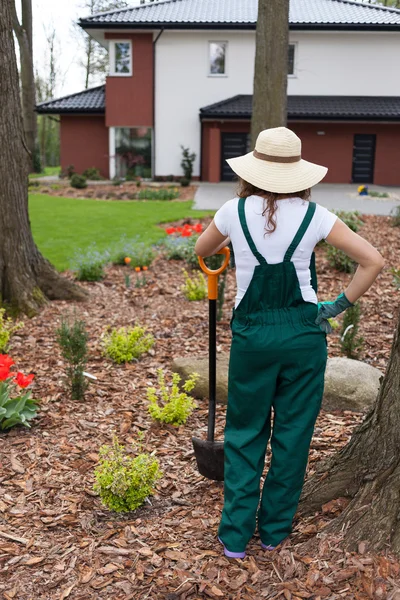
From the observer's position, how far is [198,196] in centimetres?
2059

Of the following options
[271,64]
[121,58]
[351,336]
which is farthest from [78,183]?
[351,336]

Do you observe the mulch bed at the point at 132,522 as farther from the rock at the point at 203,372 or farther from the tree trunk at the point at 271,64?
the tree trunk at the point at 271,64

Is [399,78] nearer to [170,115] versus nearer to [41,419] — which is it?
[170,115]

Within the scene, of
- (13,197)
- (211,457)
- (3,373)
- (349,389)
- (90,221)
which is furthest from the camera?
(90,221)

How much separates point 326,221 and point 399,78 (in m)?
25.2

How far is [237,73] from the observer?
25000mm

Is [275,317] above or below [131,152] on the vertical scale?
above

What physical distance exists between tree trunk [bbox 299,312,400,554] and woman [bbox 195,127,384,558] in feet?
0.81

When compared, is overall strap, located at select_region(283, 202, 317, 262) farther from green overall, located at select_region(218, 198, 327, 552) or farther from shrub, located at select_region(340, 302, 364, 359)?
shrub, located at select_region(340, 302, 364, 359)

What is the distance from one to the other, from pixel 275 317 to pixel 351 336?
2945 millimetres

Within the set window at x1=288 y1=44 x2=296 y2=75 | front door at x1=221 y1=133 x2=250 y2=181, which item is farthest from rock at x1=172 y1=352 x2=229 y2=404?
window at x1=288 y1=44 x2=296 y2=75

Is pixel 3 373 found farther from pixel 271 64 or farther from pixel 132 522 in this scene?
pixel 271 64

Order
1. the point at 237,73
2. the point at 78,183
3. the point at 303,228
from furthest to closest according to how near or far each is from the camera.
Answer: the point at 237,73 → the point at 78,183 → the point at 303,228

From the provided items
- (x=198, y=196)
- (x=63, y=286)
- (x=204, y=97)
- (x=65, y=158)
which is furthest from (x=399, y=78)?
(x=63, y=286)
